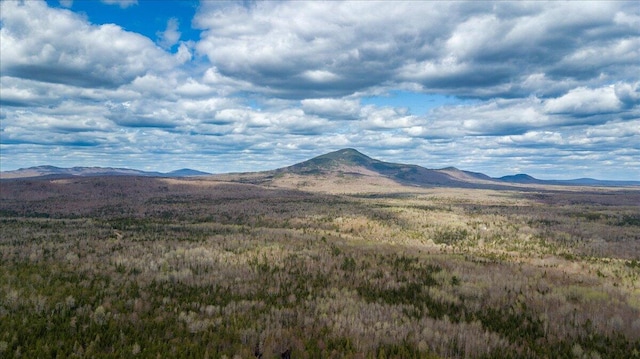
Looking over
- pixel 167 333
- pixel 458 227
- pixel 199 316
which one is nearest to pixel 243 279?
pixel 199 316

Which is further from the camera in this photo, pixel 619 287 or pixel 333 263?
pixel 333 263

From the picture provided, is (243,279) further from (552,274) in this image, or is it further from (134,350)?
(552,274)

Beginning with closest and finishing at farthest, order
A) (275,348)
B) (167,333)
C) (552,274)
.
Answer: (275,348) < (167,333) < (552,274)

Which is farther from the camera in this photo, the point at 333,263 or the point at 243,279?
the point at 333,263

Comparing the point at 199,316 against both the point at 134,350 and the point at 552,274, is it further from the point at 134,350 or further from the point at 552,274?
the point at 552,274

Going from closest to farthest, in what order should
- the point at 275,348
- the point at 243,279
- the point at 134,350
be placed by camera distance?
the point at 134,350, the point at 275,348, the point at 243,279

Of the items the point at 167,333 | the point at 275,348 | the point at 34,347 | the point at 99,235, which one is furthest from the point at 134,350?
the point at 99,235

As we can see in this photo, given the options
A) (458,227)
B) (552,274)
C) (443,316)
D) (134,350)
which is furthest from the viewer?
(458,227)

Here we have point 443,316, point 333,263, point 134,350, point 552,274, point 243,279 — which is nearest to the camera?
point 134,350
